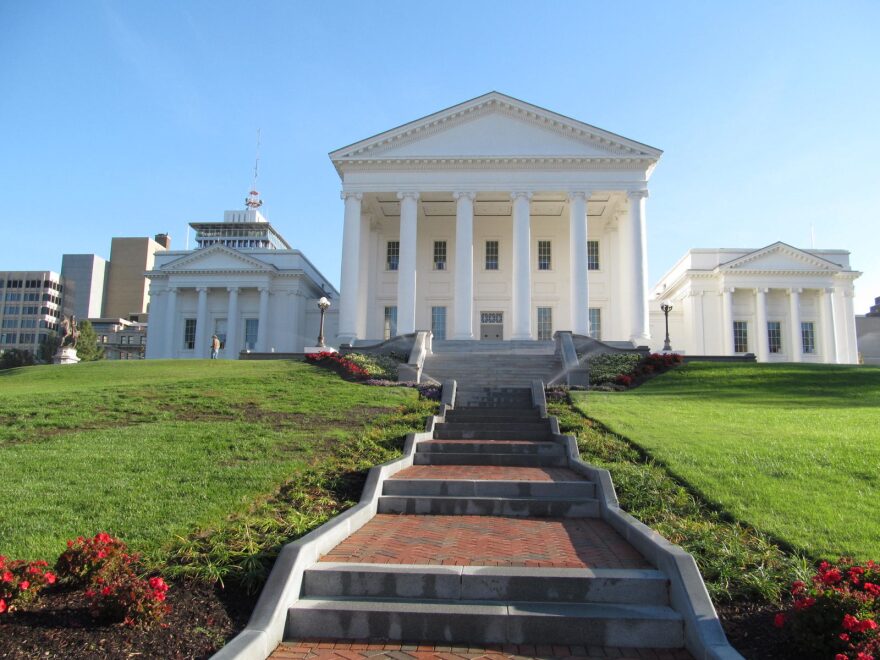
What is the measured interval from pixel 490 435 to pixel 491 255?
29.0 meters

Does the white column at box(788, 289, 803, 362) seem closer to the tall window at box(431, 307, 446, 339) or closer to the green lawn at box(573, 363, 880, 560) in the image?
the green lawn at box(573, 363, 880, 560)

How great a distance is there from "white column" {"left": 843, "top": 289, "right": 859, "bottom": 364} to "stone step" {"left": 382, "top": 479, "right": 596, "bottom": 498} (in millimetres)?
42776

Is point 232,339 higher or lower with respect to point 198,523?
higher

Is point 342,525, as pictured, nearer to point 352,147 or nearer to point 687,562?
point 687,562

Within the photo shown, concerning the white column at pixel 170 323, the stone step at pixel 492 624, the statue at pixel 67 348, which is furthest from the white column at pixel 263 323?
the stone step at pixel 492 624

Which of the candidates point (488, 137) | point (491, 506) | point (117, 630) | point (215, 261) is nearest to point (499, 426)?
point (491, 506)

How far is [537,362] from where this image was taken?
82.4 ft

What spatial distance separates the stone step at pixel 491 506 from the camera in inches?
344

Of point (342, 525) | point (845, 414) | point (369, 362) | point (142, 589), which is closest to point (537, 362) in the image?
point (369, 362)

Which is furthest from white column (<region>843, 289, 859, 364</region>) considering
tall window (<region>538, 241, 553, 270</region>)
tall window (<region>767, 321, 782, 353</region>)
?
tall window (<region>538, 241, 553, 270</region>)

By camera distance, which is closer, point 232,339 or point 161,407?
point 161,407

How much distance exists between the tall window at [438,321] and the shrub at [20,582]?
1374 inches

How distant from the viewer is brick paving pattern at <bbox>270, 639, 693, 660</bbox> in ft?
16.8

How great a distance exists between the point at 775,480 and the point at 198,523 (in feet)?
25.5
